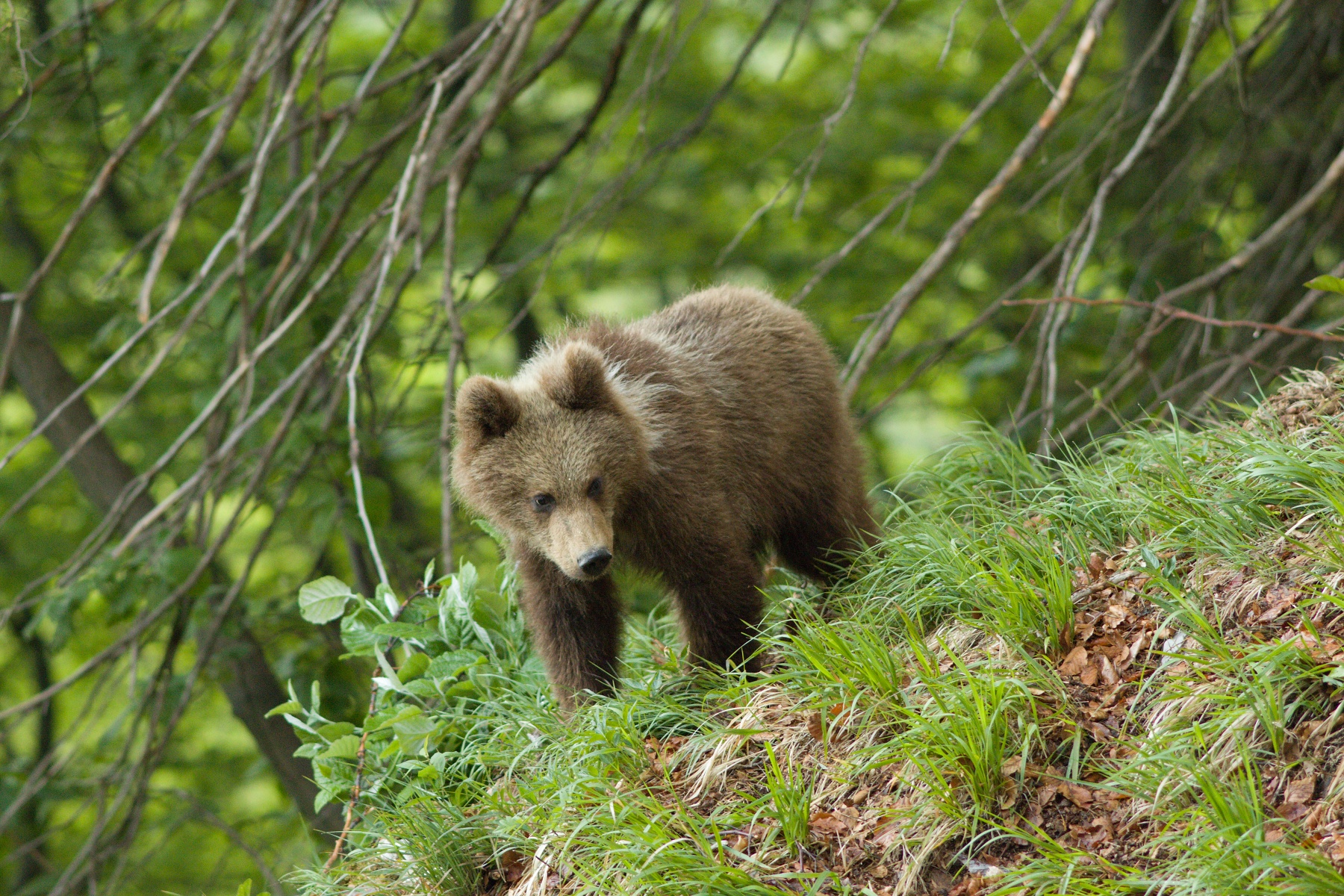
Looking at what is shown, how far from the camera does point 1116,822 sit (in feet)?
9.59

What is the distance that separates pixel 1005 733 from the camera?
3.12 meters

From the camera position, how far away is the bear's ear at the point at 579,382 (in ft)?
13.5

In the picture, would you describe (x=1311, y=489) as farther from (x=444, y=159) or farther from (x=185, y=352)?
(x=444, y=159)

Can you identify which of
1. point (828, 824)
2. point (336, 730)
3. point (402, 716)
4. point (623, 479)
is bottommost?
point (828, 824)

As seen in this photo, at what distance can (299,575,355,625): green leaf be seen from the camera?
4426mm

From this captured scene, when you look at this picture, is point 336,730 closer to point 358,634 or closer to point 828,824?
point 358,634

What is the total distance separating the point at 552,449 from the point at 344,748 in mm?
1277

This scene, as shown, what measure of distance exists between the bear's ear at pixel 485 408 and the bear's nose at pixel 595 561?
0.65 m

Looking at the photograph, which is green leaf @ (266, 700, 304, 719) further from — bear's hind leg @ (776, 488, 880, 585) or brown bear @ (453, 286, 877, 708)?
bear's hind leg @ (776, 488, 880, 585)

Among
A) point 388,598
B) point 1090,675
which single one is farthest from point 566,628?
point 1090,675

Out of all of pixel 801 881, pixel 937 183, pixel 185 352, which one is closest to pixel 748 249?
pixel 937 183

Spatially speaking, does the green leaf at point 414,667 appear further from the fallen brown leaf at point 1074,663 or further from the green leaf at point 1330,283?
the green leaf at point 1330,283

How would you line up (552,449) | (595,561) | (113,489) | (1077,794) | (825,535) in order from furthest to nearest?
1. (113,489)
2. (825,535)
3. (552,449)
4. (595,561)
5. (1077,794)

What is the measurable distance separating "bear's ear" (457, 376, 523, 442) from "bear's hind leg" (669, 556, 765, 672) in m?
0.85
